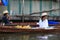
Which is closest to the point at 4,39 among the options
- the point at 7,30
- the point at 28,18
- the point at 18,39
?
the point at 18,39

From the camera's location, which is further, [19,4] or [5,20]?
[19,4]

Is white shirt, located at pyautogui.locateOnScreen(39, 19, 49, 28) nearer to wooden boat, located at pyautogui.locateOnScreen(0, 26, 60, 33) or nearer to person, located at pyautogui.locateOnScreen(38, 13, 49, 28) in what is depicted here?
person, located at pyautogui.locateOnScreen(38, 13, 49, 28)

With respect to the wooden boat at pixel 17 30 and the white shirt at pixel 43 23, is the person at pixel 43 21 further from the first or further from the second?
the wooden boat at pixel 17 30

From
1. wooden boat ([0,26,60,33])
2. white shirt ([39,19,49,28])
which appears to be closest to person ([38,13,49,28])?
white shirt ([39,19,49,28])

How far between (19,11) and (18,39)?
446 inches

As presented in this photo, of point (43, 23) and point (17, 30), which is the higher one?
point (43, 23)

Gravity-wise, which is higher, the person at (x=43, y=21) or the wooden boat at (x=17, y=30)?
the person at (x=43, y=21)

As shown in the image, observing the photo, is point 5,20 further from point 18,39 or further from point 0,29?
point 18,39

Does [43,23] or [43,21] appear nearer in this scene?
[43,21]

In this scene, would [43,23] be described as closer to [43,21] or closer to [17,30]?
[43,21]

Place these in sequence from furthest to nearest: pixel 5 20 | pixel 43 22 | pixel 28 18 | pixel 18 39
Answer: pixel 28 18, pixel 5 20, pixel 43 22, pixel 18 39

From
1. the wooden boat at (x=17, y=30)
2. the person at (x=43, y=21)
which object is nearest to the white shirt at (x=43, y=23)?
the person at (x=43, y=21)

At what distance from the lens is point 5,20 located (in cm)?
1923

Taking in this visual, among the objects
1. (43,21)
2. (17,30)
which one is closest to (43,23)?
(43,21)
